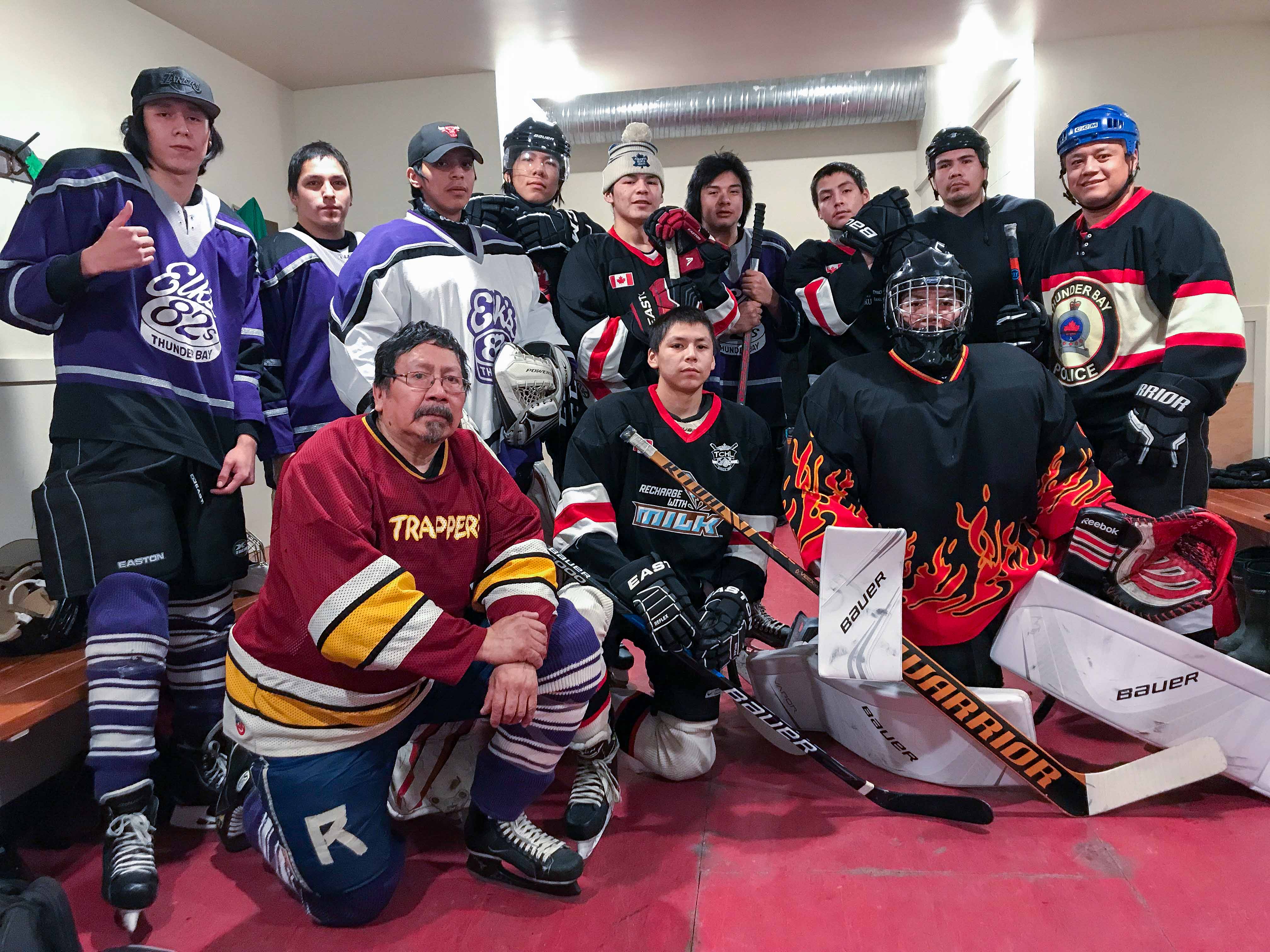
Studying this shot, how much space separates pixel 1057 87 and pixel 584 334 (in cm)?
388

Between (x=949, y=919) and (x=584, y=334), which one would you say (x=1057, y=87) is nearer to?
(x=584, y=334)

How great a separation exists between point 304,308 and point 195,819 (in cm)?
147

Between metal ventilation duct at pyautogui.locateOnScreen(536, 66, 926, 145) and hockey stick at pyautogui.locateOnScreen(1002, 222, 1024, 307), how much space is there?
4.28 meters

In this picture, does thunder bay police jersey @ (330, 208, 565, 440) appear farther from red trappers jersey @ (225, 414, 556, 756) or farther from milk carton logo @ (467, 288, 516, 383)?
red trappers jersey @ (225, 414, 556, 756)

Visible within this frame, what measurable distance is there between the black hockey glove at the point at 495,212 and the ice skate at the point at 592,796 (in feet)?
5.12

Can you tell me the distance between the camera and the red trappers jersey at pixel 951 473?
2.04 m

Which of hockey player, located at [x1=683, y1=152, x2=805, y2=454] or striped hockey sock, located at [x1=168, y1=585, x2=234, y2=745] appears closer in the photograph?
striped hockey sock, located at [x1=168, y1=585, x2=234, y2=745]

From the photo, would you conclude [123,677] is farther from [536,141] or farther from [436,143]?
[536,141]

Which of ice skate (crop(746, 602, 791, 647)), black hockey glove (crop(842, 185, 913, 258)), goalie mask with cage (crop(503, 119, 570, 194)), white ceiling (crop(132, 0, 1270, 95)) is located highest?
white ceiling (crop(132, 0, 1270, 95))

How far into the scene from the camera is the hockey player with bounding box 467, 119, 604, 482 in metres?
2.62

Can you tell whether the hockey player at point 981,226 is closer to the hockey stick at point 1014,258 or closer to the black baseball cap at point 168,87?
the hockey stick at point 1014,258

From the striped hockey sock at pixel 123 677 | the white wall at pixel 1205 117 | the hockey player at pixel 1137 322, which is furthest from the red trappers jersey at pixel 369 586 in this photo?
the white wall at pixel 1205 117

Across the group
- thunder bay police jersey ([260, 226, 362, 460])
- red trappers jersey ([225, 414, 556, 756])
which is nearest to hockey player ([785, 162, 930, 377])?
red trappers jersey ([225, 414, 556, 756])

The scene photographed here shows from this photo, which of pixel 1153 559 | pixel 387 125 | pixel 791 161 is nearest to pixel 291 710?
pixel 1153 559
